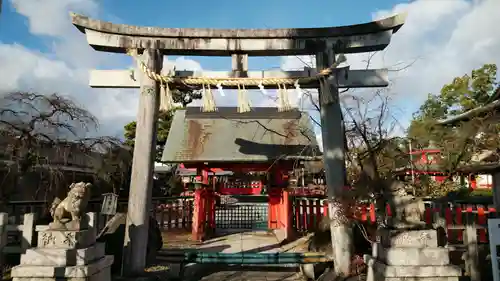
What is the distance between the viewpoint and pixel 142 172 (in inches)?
253

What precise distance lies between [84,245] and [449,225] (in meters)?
6.20

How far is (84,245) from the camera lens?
489 cm

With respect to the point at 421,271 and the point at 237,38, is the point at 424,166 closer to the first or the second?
the point at 421,271

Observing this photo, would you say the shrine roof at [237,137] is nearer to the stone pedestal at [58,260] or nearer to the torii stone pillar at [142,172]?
the torii stone pillar at [142,172]

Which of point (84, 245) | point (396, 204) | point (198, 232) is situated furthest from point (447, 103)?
point (84, 245)

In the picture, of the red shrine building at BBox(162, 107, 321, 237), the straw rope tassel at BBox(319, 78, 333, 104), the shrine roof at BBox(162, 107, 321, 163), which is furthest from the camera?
the red shrine building at BBox(162, 107, 321, 237)

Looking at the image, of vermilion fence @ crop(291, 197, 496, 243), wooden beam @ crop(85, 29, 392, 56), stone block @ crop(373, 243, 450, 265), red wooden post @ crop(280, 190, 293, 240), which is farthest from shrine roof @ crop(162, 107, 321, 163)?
stone block @ crop(373, 243, 450, 265)

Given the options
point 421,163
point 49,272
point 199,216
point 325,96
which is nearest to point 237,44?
point 325,96

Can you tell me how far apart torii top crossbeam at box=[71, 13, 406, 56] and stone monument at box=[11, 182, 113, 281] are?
3.19m

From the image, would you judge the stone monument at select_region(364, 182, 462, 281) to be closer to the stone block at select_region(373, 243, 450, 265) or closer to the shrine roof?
the stone block at select_region(373, 243, 450, 265)

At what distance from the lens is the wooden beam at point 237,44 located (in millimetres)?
6758

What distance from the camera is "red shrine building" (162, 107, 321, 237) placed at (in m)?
11.5

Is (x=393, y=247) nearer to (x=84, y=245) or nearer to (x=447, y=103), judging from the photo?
(x=84, y=245)

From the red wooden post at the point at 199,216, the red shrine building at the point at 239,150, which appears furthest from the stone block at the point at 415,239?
the red wooden post at the point at 199,216
